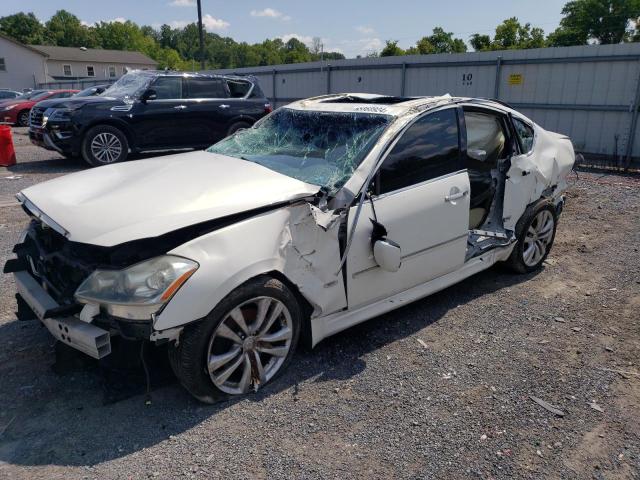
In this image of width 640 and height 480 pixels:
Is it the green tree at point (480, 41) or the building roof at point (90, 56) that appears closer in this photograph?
the green tree at point (480, 41)

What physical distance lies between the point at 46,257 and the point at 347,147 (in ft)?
6.66

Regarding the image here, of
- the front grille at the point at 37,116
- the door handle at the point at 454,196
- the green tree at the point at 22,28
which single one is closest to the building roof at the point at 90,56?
the green tree at the point at 22,28

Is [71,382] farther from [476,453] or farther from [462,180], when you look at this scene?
[462,180]

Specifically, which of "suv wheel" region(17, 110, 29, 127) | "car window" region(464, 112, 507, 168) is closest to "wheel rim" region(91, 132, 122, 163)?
"car window" region(464, 112, 507, 168)

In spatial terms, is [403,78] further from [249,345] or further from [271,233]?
[249,345]

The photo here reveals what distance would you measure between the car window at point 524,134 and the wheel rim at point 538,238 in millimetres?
621

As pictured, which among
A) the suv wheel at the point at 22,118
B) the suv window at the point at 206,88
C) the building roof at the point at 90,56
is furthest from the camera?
the building roof at the point at 90,56

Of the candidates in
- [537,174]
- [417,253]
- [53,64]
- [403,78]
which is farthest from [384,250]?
[53,64]

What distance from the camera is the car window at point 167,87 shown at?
10.5m

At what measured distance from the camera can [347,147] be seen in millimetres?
3611

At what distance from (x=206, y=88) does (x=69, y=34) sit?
314 feet

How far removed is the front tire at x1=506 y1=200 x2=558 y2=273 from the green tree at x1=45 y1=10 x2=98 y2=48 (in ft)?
336

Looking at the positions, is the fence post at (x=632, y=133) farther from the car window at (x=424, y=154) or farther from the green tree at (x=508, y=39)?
the green tree at (x=508, y=39)

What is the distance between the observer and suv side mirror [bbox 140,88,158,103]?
33.8ft
